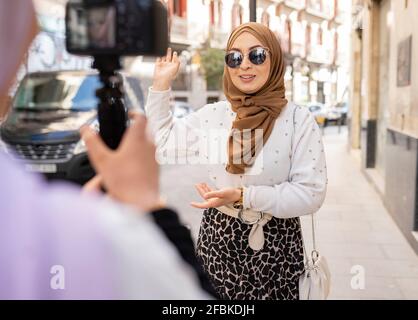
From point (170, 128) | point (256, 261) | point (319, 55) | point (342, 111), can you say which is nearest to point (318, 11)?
point (319, 55)

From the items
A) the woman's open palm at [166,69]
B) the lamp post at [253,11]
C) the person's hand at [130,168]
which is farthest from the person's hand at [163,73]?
the person's hand at [130,168]

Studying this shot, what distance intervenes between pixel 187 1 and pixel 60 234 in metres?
2.73

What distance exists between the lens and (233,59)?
5.05 ft

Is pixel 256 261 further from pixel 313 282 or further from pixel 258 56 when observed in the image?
pixel 258 56

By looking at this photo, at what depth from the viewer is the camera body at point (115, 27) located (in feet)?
2.40

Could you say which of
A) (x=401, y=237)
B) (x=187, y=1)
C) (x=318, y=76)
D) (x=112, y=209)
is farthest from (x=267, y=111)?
(x=318, y=76)

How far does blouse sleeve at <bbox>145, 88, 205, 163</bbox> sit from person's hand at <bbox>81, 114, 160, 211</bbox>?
31.2 inches

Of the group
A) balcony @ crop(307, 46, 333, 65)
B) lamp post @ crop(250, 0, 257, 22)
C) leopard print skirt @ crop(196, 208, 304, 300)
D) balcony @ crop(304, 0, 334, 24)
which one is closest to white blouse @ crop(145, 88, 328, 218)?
leopard print skirt @ crop(196, 208, 304, 300)

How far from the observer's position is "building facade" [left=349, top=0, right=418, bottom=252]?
150 inches

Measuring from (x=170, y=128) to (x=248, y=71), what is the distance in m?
0.28

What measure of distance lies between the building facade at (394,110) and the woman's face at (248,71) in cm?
249

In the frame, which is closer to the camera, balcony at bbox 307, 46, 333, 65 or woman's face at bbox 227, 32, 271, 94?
woman's face at bbox 227, 32, 271, 94

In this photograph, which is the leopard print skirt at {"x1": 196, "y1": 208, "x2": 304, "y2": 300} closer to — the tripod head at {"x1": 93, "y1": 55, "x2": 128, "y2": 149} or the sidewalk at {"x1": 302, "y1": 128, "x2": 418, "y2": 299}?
the sidewalk at {"x1": 302, "y1": 128, "x2": 418, "y2": 299}

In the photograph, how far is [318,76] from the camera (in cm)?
630
